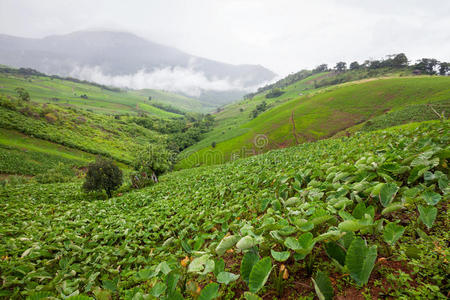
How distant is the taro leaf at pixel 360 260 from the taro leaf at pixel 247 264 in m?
1.05

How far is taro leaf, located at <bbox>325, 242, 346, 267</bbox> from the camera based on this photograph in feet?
7.39

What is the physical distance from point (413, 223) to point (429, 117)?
2694 inches

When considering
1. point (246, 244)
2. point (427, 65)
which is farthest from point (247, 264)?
point (427, 65)

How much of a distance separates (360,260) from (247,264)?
1.27 metres

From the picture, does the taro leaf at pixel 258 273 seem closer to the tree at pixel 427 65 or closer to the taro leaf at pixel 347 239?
the taro leaf at pixel 347 239

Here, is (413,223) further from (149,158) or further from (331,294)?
(149,158)

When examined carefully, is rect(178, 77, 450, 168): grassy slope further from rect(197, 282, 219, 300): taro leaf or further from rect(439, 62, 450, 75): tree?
rect(197, 282, 219, 300): taro leaf

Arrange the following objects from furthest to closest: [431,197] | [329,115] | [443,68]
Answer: [443,68] → [329,115] → [431,197]

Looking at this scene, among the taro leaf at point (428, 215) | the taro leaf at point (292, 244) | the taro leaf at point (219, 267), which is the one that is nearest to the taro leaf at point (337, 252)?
the taro leaf at point (292, 244)

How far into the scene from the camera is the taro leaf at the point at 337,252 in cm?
225

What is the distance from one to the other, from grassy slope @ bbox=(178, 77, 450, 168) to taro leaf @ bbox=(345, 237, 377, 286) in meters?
65.6

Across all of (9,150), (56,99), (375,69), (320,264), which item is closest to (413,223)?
(320,264)

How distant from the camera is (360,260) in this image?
201cm

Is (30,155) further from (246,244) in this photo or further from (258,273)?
(258,273)
